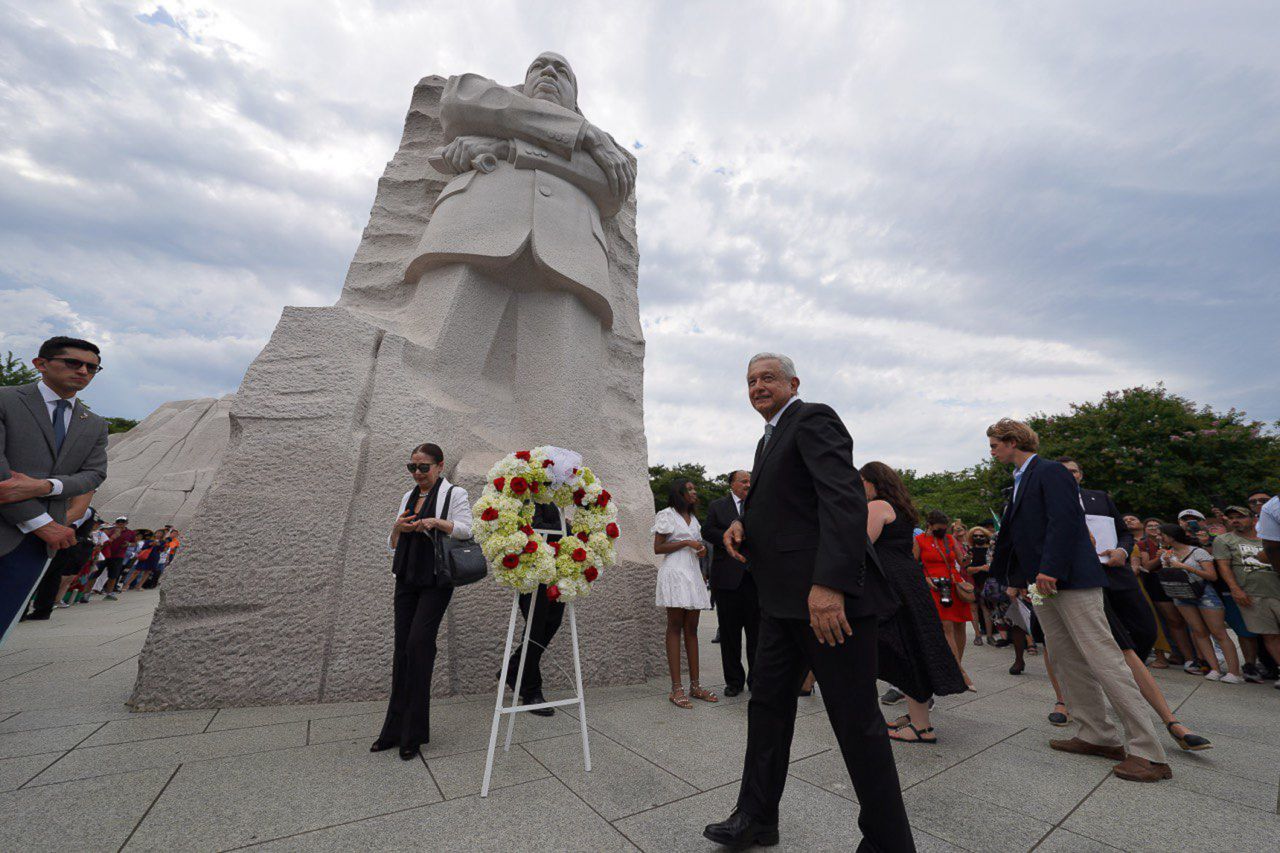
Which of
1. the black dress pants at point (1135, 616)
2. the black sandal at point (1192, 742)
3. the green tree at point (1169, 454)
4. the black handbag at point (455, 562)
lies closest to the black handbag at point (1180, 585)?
the black dress pants at point (1135, 616)

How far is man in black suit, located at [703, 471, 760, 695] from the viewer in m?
4.45

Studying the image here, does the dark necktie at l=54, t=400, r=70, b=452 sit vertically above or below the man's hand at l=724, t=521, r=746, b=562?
above

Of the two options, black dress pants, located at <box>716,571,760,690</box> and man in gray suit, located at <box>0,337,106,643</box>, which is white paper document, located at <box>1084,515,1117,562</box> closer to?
black dress pants, located at <box>716,571,760,690</box>

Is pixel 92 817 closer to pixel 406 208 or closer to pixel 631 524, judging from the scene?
pixel 631 524

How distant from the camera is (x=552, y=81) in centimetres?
650

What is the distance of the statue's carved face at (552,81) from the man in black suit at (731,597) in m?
5.21

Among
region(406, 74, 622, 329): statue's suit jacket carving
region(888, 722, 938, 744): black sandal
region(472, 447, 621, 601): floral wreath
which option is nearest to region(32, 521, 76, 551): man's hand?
region(472, 447, 621, 601): floral wreath

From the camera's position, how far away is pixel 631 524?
5.51 metres

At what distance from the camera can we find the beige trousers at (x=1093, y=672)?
2834mm

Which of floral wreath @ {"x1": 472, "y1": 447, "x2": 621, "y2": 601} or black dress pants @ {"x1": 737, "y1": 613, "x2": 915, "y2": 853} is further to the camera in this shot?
floral wreath @ {"x1": 472, "y1": 447, "x2": 621, "y2": 601}

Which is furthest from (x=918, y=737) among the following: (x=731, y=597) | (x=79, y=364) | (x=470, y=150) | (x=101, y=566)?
(x=101, y=566)

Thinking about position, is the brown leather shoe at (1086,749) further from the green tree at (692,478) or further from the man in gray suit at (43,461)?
the green tree at (692,478)

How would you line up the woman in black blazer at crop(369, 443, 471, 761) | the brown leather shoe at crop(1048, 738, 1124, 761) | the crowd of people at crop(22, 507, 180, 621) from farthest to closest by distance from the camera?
the crowd of people at crop(22, 507, 180, 621) < the brown leather shoe at crop(1048, 738, 1124, 761) < the woman in black blazer at crop(369, 443, 471, 761)

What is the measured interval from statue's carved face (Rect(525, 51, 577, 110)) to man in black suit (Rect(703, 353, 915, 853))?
574 centimetres
